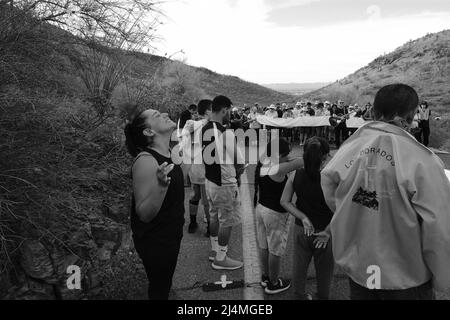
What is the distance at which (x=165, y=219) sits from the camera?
2789 mm

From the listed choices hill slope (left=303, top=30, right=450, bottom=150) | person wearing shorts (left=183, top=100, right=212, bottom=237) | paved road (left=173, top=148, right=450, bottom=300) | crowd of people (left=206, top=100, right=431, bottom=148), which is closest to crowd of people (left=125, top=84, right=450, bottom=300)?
paved road (left=173, top=148, right=450, bottom=300)

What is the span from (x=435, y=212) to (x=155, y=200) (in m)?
1.69

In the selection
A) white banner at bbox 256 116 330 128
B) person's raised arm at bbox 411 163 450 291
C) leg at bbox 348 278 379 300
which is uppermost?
white banner at bbox 256 116 330 128

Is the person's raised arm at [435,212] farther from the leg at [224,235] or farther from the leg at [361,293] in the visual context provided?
the leg at [224,235]

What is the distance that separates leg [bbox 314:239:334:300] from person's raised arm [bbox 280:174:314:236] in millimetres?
238

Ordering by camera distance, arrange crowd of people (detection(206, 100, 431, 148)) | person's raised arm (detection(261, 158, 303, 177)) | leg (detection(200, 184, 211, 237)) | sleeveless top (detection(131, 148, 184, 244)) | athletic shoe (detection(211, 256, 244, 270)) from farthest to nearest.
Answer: crowd of people (detection(206, 100, 431, 148))
leg (detection(200, 184, 211, 237))
athletic shoe (detection(211, 256, 244, 270))
person's raised arm (detection(261, 158, 303, 177))
sleeveless top (detection(131, 148, 184, 244))

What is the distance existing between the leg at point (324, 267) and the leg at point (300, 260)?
0.09 metres

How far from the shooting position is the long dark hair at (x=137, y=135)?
2873 mm

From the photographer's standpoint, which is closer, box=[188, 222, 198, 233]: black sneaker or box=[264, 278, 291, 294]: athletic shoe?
box=[264, 278, 291, 294]: athletic shoe

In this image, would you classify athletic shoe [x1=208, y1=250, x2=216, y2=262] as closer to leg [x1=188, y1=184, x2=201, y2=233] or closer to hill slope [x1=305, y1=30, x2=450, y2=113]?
leg [x1=188, y1=184, x2=201, y2=233]

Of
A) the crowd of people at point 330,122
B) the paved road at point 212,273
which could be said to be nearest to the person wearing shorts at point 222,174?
the paved road at point 212,273

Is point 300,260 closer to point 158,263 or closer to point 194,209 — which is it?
point 158,263

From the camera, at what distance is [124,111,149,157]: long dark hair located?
2.87 m
